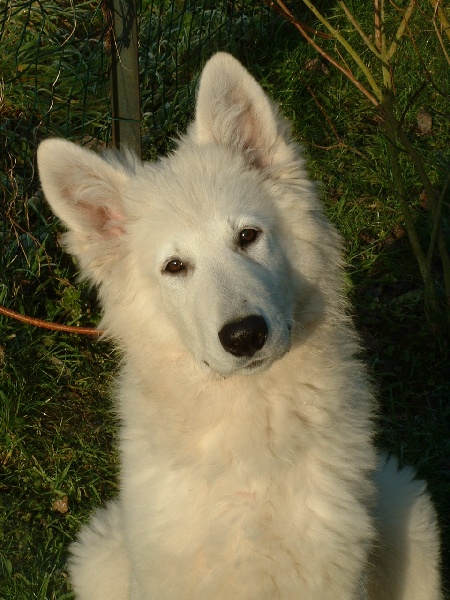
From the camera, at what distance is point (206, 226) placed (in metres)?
2.93

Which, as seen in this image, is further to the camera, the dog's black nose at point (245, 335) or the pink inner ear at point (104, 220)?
the pink inner ear at point (104, 220)

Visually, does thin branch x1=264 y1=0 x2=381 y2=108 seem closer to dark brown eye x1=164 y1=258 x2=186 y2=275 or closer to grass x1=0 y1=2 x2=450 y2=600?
grass x1=0 y1=2 x2=450 y2=600


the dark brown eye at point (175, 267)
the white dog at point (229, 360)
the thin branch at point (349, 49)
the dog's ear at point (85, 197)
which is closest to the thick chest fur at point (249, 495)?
the white dog at point (229, 360)

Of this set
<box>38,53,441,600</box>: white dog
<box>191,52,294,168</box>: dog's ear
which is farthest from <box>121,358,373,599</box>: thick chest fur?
<box>191,52,294,168</box>: dog's ear

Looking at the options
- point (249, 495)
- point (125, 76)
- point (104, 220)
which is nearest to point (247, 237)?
point (104, 220)

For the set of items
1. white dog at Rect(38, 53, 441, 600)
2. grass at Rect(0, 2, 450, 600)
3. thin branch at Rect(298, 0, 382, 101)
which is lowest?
grass at Rect(0, 2, 450, 600)

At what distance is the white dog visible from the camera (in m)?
2.80

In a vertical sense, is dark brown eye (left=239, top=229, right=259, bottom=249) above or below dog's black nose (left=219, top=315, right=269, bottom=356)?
above

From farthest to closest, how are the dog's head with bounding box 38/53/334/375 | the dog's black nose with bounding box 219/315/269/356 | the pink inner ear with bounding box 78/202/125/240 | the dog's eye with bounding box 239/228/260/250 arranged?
the pink inner ear with bounding box 78/202/125/240 → the dog's eye with bounding box 239/228/260/250 → the dog's head with bounding box 38/53/334/375 → the dog's black nose with bounding box 219/315/269/356

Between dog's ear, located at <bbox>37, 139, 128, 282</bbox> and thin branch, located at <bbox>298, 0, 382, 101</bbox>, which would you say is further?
thin branch, located at <bbox>298, 0, 382, 101</bbox>

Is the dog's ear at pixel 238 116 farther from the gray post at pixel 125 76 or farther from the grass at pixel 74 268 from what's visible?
the grass at pixel 74 268

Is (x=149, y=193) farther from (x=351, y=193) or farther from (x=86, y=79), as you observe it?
(x=351, y=193)

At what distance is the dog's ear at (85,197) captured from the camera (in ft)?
9.64

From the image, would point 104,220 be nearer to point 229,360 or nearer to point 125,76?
point 229,360
